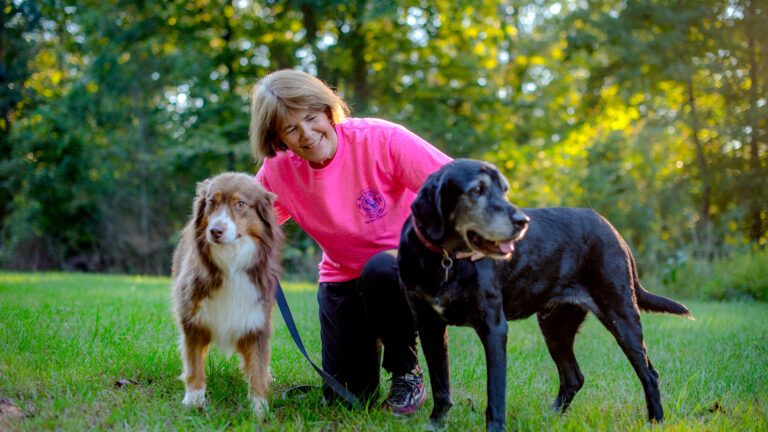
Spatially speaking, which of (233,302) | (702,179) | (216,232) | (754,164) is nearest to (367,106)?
(702,179)

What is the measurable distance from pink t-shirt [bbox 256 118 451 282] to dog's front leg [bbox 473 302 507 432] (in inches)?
39.5

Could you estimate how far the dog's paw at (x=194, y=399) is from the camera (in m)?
3.49

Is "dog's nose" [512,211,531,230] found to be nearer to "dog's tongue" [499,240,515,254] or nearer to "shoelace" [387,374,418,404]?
"dog's tongue" [499,240,515,254]

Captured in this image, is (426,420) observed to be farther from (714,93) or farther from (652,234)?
(714,93)

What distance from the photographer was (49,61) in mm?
20828

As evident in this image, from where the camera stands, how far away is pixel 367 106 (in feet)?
52.9

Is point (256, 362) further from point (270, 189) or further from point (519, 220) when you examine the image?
point (519, 220)

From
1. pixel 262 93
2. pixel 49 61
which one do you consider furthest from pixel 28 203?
pixel 262 93

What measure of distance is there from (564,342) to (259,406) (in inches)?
70.8

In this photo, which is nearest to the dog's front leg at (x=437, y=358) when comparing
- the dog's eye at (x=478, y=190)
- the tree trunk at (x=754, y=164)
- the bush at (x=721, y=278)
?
the dog's eye at (x=478, y=190)

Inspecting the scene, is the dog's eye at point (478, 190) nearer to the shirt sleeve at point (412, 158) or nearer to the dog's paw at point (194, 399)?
the shirt sleeve at point (412, 158)

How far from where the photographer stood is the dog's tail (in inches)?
145

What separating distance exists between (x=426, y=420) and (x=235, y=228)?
1.46 metres

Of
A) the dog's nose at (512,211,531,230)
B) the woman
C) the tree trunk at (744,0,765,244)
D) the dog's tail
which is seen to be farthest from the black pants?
the tree trunk at (744,0,765,244)
